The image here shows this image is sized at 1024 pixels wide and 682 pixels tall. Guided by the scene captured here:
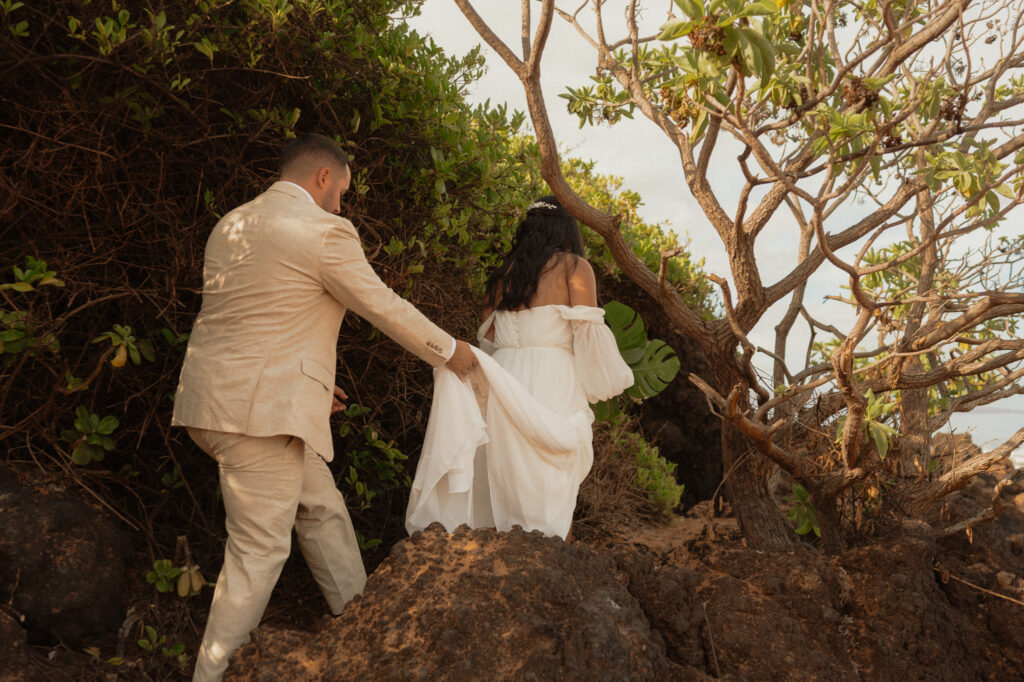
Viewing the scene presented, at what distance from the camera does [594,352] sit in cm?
414

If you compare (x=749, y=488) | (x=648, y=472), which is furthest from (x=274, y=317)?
(x=648, y=472)

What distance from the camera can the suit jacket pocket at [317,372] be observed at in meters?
3.25

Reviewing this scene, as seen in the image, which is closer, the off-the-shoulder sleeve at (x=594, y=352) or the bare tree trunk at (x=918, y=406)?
the off-the-shoulder sleeve at (x=594, y=352)

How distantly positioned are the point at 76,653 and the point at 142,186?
2288 mm

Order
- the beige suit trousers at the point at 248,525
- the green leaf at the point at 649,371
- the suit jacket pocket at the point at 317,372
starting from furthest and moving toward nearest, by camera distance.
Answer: the green leaf at the point at 649,371, the suit jacket pocket at the point at 317,372, the beige suit trousers at the point at 248,525

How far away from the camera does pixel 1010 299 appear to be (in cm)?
424

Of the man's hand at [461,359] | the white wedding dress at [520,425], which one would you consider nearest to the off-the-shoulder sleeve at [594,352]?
the white wedding dress at [520,425]

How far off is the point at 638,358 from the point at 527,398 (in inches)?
66.3

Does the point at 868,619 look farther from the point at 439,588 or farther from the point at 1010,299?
the point at 439,588

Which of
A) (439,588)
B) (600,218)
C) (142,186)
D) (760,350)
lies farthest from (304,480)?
(760,350)

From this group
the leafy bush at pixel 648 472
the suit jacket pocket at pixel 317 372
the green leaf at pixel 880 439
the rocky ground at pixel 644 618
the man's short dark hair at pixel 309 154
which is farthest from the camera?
the leafy bush at pixel 648 472

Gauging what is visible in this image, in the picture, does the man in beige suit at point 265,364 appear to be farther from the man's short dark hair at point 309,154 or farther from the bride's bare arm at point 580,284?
the bride's bare arm at point 580,284

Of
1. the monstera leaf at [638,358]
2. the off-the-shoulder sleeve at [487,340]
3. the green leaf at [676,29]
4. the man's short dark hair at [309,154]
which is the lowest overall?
the off-the-shoulder sleeve at [487,340]

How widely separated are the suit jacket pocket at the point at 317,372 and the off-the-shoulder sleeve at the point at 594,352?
1375mm
